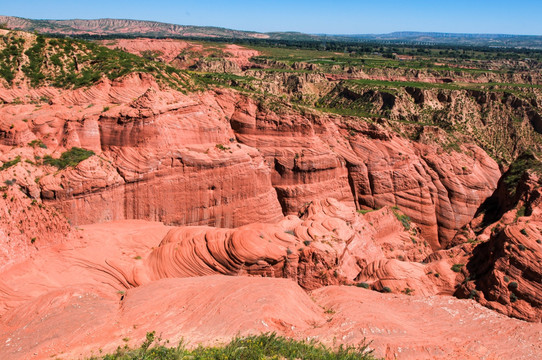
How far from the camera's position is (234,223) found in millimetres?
30047

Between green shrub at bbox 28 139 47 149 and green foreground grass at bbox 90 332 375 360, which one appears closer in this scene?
green foreground grass at bbox 90 332 375 360

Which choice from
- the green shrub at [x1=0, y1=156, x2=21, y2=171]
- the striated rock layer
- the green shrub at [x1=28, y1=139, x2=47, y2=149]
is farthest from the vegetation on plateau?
the striated rock layer

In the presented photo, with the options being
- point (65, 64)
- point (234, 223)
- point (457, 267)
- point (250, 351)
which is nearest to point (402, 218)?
point (457, 267)

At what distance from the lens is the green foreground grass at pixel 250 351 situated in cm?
1202

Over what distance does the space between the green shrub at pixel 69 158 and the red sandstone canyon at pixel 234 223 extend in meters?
0.19

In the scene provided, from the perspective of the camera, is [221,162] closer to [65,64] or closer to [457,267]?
[65,64]

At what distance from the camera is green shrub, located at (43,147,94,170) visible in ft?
78.1

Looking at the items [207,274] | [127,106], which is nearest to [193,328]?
[207,274]

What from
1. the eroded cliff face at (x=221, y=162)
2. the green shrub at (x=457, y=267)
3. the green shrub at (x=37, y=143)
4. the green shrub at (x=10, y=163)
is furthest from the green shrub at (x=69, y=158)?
the green shrub at (x=457, y=267)

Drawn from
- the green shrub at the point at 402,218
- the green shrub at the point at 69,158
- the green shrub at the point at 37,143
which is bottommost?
the green shrub at the point at 402,218

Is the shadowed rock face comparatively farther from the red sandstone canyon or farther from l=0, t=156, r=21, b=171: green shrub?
l=0, t=156, r=21, b=171: green shrub

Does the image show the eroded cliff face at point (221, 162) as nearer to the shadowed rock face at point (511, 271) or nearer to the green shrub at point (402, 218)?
the green shrub at point (402, 218)

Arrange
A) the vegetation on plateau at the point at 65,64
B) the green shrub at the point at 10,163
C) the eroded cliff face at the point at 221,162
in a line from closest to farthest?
the green shrub at the point at 10,163, the eroded cliff face at the point at 221,162, the vegetation on plateau at the point at 65,64

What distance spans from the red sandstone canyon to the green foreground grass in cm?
84
